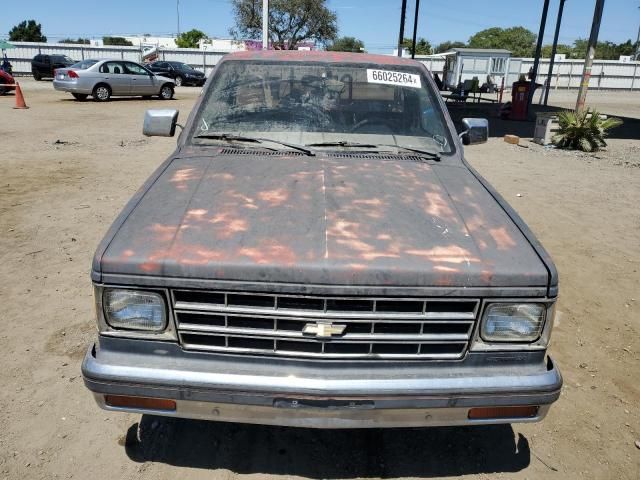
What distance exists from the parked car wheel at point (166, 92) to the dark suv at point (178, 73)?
880 cm

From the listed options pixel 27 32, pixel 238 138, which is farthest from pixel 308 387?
pixel 27 32

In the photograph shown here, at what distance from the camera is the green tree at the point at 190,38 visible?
223 ft

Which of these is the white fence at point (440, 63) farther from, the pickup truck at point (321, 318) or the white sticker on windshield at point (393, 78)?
the pickup truck at point (321, 318)

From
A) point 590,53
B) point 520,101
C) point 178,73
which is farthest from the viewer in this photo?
point 178,73

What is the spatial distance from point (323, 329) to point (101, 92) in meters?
20.4

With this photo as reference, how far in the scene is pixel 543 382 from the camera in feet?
7.14

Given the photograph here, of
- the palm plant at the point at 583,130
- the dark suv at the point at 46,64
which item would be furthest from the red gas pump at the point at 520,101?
the dark suv at the point at 46,64

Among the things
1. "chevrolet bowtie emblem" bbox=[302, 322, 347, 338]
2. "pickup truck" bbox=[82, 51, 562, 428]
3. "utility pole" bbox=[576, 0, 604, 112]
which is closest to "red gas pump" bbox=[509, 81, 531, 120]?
"utility pole" bbox=[576, 0, 604, 112]

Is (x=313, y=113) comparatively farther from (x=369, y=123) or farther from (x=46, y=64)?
(x=46, y=64)

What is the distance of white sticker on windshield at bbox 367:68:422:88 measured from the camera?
360 centimetres

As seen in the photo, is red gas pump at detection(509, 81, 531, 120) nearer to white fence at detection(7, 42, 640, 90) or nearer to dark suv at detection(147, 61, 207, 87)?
dark suv at detection(147, 61, 207, 87)

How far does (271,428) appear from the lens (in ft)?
9.52

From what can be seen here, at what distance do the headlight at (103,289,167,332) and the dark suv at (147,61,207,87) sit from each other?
30.0 m

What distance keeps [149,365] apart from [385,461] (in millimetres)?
1350
